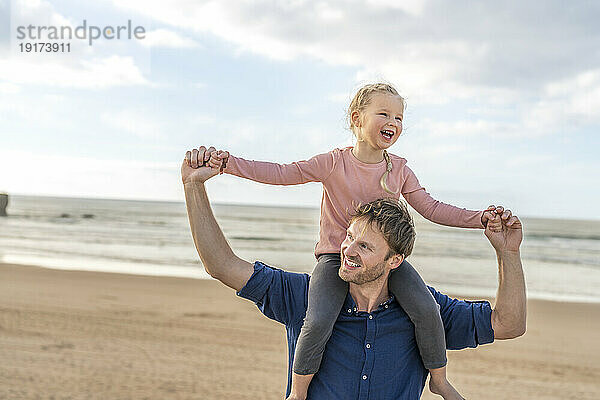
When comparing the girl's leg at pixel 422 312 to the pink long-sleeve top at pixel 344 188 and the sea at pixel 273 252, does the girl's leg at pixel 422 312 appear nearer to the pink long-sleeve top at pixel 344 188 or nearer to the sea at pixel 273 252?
the pink long-sleeve top at pixel 344 188

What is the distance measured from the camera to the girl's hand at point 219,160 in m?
2.42

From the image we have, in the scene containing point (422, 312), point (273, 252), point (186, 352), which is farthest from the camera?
point (273, 252)

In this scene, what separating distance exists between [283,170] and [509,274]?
3.00 ft

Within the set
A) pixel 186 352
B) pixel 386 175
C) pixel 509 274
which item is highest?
pixel 386 175

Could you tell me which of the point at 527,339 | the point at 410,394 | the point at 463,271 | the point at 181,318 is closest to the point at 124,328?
the point at 181,318

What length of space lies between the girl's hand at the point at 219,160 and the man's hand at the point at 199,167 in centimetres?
1

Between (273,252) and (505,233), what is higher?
(505,233)

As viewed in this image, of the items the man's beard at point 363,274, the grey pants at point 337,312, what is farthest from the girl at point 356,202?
the man's beard at point 363,274

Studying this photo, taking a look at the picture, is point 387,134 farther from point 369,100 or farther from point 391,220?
point 391,220

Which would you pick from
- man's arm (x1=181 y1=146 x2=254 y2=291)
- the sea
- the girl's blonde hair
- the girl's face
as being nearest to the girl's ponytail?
the girl's blonde hair

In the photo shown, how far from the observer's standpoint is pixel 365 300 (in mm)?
2596

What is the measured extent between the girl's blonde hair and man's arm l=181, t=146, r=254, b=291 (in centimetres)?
58

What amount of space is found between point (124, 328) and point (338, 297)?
8.86 metres

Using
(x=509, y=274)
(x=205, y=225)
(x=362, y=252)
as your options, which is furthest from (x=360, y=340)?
(x=205, y=225)
